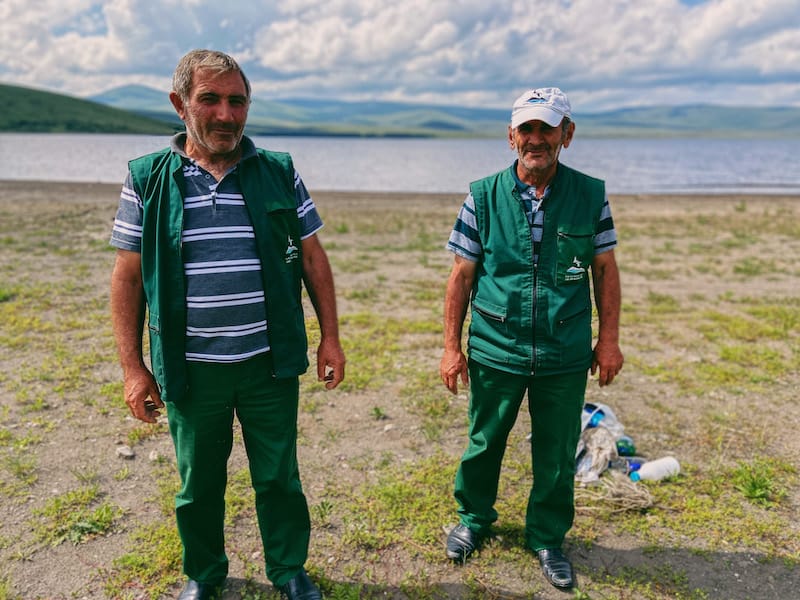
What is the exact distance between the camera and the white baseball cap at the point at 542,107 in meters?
3.47

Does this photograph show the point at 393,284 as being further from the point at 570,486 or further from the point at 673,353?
the point at 570,486

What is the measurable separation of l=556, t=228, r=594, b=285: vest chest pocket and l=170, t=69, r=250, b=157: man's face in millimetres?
1873

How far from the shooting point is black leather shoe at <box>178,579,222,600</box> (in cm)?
374

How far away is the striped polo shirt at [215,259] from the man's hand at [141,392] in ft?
1.11

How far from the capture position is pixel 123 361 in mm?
3346

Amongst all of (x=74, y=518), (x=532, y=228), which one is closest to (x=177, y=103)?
(x=532, y=228)

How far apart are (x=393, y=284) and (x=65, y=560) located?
8.28m

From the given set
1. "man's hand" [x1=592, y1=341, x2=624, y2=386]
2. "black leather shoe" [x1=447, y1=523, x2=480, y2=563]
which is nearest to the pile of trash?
"black leather shoe" [x1=447, y1=523, x2=480, y2=563]

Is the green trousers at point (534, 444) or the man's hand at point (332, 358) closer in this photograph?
the man's hand at point (332, 358)

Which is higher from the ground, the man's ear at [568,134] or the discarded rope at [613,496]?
the man's ear at [568,134]

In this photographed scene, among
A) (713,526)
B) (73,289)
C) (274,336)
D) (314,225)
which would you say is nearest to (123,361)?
(274,336)

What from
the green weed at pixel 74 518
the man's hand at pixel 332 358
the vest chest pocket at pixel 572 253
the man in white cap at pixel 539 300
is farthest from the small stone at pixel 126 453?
the vest chest pocket at pixel 572 253

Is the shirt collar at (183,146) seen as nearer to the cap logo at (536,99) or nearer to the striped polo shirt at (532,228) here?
the striped polo shirt at (532,228)

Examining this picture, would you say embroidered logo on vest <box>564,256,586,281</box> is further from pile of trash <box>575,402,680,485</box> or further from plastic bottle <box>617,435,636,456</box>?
plastic bottle <box>617,435,636,456</box>
